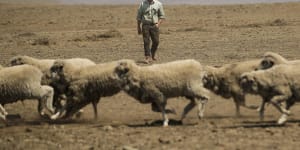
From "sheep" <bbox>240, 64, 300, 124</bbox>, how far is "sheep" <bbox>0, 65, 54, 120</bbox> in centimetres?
366

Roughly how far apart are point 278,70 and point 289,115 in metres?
1.21

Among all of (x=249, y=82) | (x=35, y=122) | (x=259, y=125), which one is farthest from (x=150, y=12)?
(x=259, y=125)

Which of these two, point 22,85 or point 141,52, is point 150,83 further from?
point 141,52

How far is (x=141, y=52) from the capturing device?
1059 inches

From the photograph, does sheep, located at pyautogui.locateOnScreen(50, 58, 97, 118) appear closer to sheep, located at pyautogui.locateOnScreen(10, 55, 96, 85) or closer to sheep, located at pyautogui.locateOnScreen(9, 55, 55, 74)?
sheep, located at pyautogui.locateOnScreen(10, 55, 96, 85)

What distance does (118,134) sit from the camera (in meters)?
13.2

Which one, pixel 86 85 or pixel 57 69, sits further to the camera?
pixel 57 69

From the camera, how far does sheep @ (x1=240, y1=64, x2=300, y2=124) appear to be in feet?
43.3

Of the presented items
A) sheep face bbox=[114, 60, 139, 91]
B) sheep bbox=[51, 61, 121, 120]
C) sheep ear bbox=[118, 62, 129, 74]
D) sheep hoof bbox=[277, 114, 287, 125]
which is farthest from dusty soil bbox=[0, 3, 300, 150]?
sheep ear bbox=[118, 62, 129, 74]

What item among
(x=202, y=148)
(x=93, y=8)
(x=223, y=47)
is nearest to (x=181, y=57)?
(x=223, y=47)

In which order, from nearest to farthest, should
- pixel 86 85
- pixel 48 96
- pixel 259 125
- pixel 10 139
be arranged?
1. pixel 10 139
2. pixel 259 125
3. pixel 86 85
4. pixel 48 96

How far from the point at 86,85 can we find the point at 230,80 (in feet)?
8.52

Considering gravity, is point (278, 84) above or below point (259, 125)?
above

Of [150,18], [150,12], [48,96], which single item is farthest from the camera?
[150,18]
